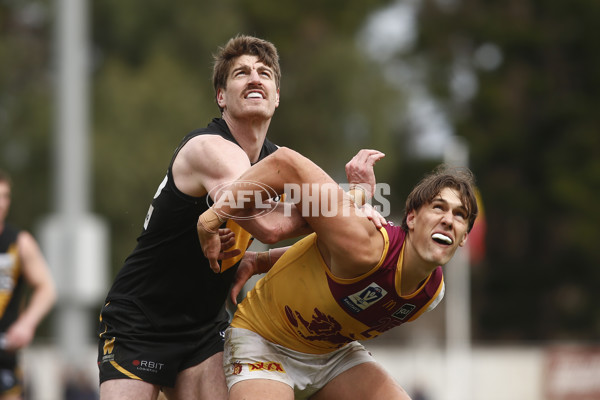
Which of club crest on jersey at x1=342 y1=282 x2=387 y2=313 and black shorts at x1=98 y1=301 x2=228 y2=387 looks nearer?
club crest on jersey at x1=342 y1=282 x2=387 y2=313

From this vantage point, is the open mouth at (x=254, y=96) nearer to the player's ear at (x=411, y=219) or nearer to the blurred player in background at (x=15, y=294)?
the player's ear at (x=411, y=219)

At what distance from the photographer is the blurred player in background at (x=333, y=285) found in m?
4.98

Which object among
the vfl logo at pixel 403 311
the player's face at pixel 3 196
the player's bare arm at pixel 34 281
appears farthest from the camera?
the player's bare arm at pixel 34 281

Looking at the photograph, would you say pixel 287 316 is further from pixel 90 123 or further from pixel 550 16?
pixel 550 16

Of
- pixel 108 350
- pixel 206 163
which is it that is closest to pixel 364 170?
pixel 206 163

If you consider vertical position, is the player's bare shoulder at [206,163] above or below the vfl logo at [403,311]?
above

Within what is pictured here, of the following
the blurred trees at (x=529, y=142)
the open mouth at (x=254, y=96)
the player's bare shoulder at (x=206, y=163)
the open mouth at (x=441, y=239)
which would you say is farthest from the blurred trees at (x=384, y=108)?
the open mouth at (x=441, y=239)

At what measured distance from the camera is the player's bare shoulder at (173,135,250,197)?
516 cm

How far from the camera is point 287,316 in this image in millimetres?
5379

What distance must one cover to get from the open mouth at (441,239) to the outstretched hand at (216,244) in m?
1.04

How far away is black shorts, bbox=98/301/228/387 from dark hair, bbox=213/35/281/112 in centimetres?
128

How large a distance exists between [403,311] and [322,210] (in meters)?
0.76

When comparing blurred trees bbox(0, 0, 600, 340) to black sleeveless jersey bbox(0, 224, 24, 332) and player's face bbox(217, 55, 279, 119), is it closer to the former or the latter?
black sleeveless jersey bbox(0, 224, 24, 332)

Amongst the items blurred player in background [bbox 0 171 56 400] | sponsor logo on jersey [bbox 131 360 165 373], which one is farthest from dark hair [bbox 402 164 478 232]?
blurred player in background [bbox 0 171 56 400]
